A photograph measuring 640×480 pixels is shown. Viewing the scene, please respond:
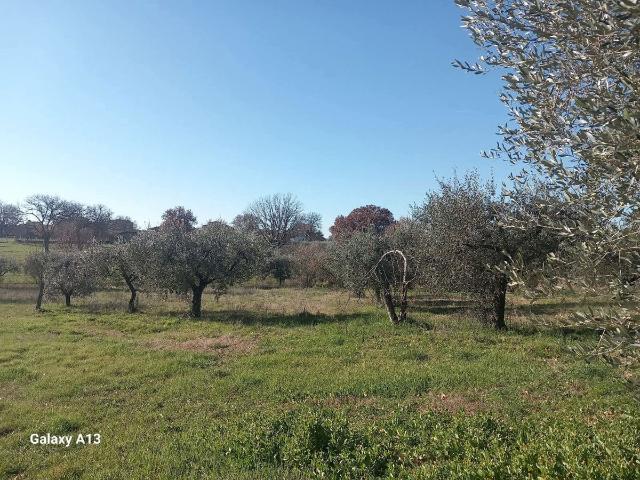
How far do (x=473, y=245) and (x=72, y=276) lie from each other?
26719 mm

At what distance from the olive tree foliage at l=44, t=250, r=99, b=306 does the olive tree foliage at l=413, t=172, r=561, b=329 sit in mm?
23595

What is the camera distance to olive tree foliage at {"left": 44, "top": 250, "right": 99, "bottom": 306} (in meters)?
29.3

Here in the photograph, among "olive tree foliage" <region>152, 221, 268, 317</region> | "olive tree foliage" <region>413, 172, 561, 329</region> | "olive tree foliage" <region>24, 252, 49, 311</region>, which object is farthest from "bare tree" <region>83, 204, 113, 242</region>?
"olive tree foliage" <region>413, 172, 561, 329</region>

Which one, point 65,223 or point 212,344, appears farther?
point 65,223

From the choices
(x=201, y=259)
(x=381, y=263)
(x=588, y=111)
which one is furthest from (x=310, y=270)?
(x=588, y=111)

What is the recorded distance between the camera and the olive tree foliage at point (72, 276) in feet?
96.3

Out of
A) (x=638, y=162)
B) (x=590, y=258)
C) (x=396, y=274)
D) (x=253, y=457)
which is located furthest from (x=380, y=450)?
(x=396, y=274)

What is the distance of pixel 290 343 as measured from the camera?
15.4 metres

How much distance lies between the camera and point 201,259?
2389 centimetres

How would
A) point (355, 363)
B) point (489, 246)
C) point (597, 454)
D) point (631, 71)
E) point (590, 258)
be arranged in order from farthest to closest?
point (489, 246) < point (355, 363) < point (597, 454) < point (590, 258) < point (631, 71)

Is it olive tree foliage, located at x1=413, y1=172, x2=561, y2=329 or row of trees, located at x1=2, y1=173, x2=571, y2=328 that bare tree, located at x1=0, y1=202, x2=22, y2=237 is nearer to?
row of trees, located at x1=2, y1=173, x2=571, y2=328

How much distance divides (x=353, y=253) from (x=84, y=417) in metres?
15.6

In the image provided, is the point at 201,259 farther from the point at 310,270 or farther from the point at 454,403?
the point at 310,270

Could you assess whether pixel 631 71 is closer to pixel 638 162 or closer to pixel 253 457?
pixel 638 162
